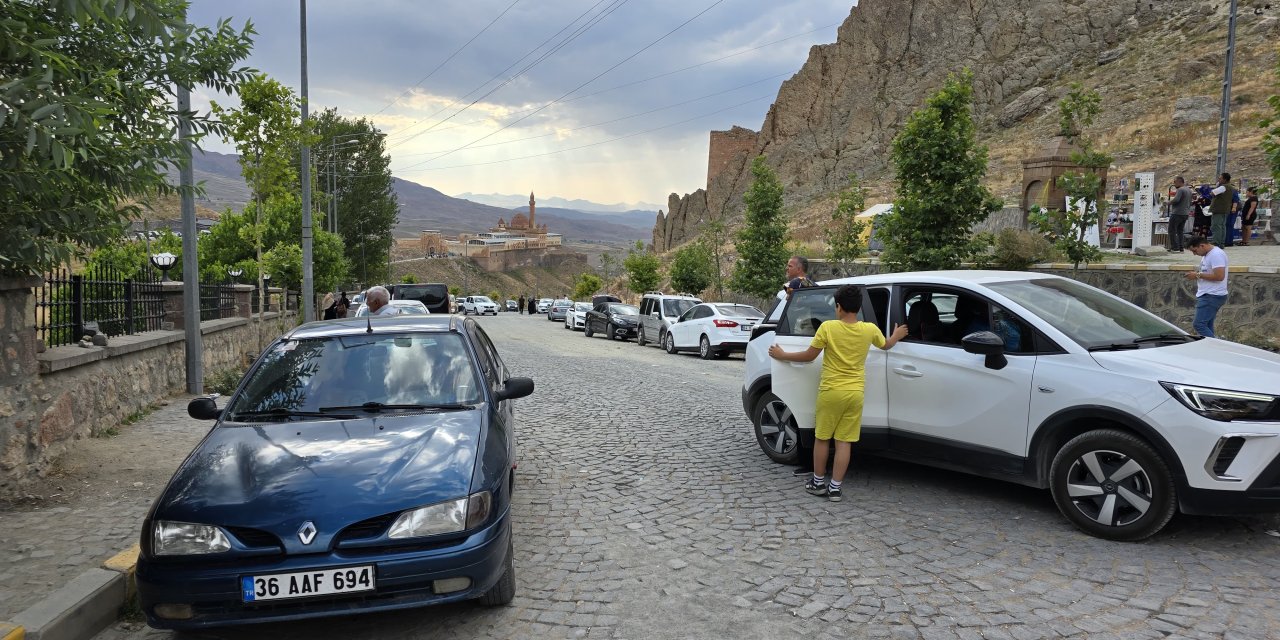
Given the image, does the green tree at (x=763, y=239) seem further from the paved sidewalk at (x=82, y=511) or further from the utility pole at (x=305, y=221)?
the paved sidewalk at (x=82, y=511)

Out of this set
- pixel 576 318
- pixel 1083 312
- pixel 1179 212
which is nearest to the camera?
pixel 1083 312

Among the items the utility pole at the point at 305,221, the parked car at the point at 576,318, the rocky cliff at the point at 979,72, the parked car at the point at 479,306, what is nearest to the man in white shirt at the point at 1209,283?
the utility pole at the point at 305,221

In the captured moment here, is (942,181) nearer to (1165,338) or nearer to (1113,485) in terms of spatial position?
(1165,338)

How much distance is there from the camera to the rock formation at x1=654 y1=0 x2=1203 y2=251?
232ft

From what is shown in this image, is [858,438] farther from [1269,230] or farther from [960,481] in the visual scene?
[1269,230]

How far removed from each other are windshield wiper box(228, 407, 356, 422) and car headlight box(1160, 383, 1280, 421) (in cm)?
485

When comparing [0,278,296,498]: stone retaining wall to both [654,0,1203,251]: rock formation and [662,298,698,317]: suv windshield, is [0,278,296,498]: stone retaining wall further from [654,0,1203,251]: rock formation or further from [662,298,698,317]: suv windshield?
[654,0,1203,251]: rock formation

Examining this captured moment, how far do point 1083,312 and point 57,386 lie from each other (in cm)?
865

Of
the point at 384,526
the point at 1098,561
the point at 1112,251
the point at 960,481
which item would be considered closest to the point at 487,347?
the point at 384,526

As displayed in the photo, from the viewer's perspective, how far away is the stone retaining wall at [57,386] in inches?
238

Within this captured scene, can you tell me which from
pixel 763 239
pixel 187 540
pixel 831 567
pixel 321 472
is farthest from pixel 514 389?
pixel 763 239

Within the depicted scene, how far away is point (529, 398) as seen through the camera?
1196 centimetres

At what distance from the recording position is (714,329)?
65.1 ft

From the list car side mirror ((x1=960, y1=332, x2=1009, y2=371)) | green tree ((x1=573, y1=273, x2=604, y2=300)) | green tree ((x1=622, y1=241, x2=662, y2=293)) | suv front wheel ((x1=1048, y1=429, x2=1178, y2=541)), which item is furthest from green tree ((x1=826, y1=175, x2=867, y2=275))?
green tree ((x1=573, y1=273, x2=604, y2=300))
